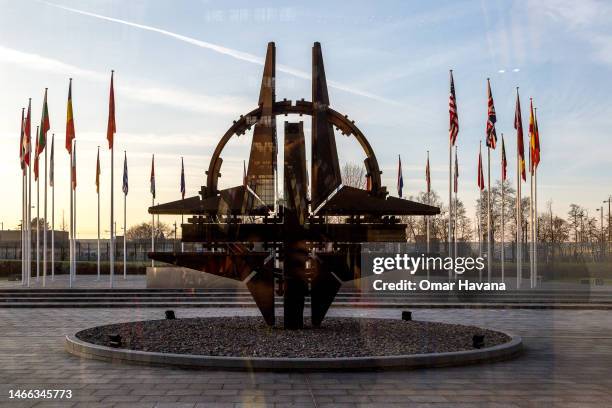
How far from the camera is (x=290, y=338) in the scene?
1493 centimetres

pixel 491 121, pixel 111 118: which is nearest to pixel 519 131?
pixel 491 121

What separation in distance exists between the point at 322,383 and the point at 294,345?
300cm

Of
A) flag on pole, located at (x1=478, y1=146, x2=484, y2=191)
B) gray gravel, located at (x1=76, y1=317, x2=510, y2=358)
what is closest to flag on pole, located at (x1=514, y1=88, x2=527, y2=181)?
flag on pole, located at (x1=478, y1=146, x2=484, y2=191)

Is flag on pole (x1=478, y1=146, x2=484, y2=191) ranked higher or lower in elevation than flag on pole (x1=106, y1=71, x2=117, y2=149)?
lower

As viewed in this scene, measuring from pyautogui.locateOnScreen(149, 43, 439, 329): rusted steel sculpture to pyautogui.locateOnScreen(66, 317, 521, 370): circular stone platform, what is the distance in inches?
48.9

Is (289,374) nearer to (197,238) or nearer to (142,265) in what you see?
(197,238)

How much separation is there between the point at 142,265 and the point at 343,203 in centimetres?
3968

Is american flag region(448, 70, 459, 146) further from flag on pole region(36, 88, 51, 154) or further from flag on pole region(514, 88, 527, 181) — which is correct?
flag on pole region(36, 88, 51, 154)

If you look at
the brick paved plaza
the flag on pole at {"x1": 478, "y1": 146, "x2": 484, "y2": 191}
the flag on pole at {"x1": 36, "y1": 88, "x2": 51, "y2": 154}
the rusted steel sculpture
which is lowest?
the brick paved plaza

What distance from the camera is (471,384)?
11078 mm

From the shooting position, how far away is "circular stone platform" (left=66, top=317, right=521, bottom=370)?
1218 cm

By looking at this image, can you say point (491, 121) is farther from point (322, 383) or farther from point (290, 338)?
point (322, 383)

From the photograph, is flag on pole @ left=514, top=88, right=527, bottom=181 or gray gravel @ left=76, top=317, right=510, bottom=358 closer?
gray gravel @ left=76, top=317, right=510, bottom=358

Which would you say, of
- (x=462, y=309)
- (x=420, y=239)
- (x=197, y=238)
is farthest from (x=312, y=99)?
(x=420, y=239)
